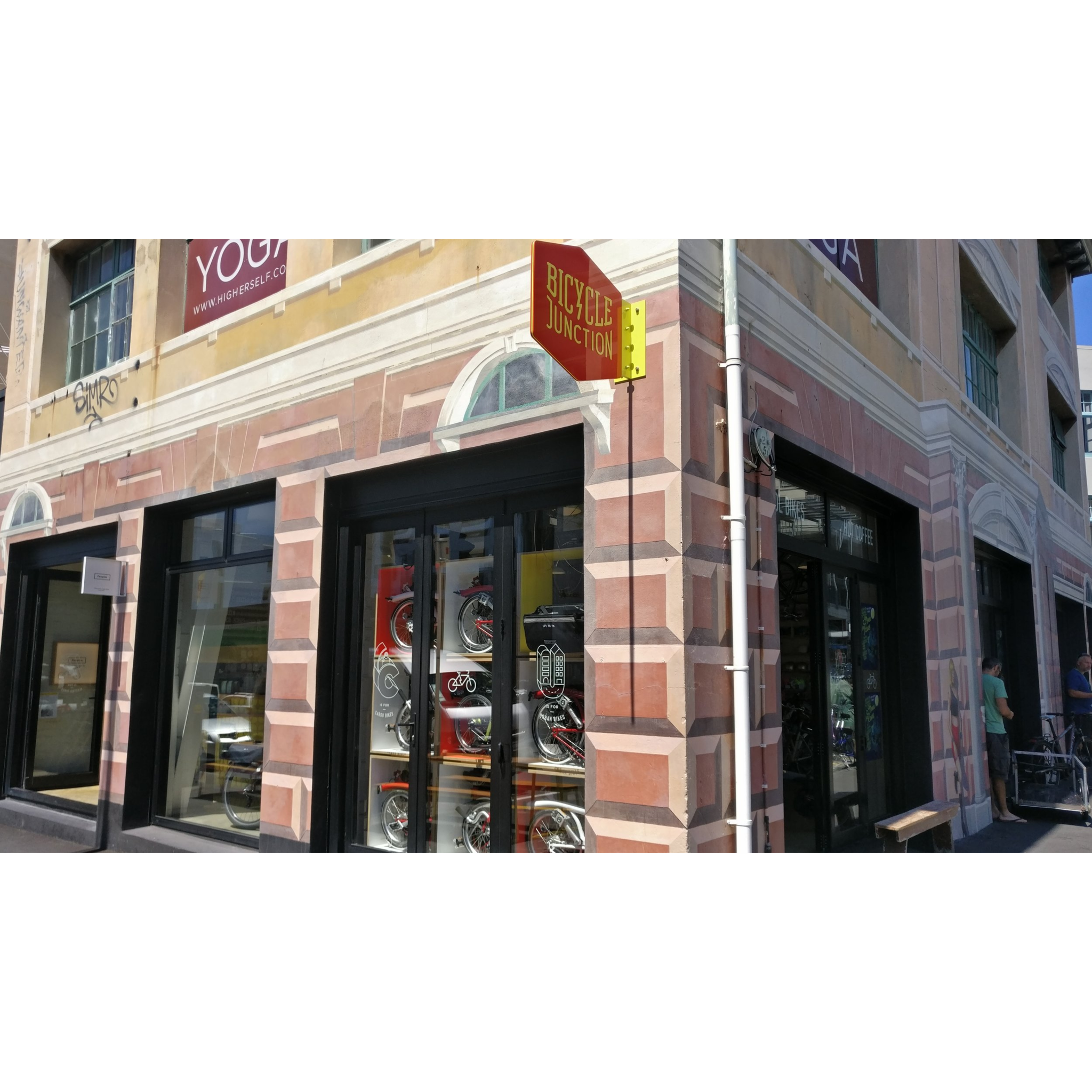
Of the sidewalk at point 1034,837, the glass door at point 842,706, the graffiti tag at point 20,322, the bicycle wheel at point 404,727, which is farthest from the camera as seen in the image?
the graffiti tag at point 20,322

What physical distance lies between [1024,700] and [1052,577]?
2.81 metres

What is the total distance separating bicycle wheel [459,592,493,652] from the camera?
624cm

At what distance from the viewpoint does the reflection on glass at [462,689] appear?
6.20 meters

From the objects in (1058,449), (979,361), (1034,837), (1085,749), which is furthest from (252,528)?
(1058,449)

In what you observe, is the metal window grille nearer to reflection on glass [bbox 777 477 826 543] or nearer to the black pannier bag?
reflection on glass [bbox 777 477 826 543]

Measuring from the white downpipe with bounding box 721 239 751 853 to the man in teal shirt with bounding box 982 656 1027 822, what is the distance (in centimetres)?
597

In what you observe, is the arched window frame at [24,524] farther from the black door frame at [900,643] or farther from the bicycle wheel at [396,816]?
the black door frame at [900,643]

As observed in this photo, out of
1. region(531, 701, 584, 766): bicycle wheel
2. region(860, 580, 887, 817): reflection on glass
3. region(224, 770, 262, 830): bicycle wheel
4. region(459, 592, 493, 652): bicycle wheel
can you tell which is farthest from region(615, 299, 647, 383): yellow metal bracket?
region(224, 770, 262, 830): bicycle wheel

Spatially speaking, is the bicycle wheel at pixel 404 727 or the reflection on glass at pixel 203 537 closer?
the bicycle wheel at pixel 404 727

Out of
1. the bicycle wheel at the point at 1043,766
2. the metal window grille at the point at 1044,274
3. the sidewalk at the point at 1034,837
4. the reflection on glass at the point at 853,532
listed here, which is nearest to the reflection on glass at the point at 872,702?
the reflection on glass at the point at 853,532

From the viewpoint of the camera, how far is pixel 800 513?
709 cm

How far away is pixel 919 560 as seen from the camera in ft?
29.1

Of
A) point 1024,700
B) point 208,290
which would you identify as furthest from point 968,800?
point 208,290

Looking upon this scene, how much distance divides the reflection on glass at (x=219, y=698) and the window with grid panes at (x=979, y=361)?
28.3 ft
